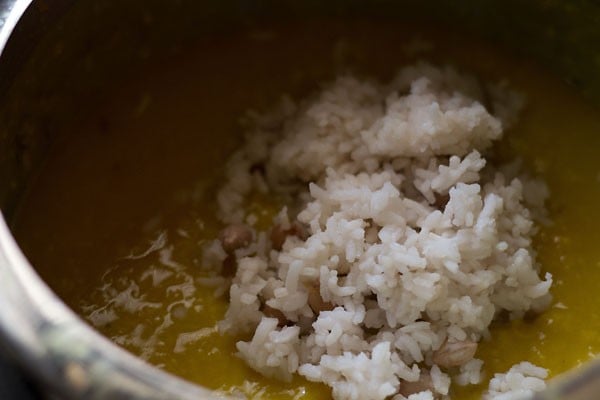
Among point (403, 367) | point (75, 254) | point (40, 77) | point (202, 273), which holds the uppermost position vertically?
point (40, 77)

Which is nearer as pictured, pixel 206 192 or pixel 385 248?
pixel 385 248

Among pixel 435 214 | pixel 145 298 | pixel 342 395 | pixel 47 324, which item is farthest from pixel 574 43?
pixel 47 324

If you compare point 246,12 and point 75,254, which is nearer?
point 75,254

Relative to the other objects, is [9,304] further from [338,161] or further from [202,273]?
[338,161]
